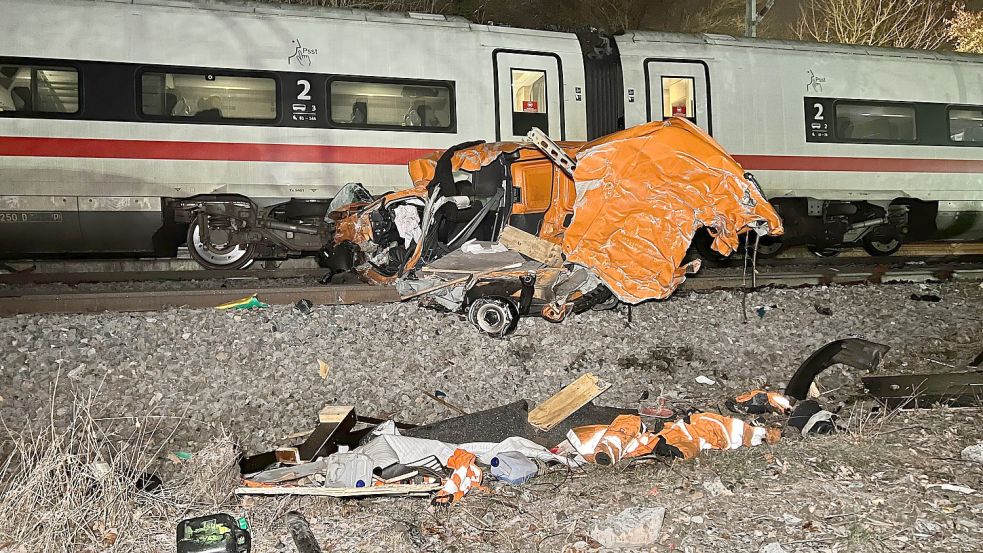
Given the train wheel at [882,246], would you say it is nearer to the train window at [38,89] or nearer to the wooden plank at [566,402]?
the wooden plank at [566,402]

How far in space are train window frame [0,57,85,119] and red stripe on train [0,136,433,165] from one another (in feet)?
0.81

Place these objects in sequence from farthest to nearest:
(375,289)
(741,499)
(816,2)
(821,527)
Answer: (816,2) → (375,289) → (741,499) → (821,527)

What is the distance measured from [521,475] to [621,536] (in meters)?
1.03

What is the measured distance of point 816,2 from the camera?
23.9m

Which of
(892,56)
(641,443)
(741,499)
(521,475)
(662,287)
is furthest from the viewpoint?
(892,56)

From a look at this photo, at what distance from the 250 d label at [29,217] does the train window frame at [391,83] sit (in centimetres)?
317

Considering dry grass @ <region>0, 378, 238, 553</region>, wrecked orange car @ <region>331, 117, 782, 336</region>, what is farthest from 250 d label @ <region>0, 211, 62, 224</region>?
dry grass @ <region>0, 378, 238, 553</region>

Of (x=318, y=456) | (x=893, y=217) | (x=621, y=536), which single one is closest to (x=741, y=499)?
(x=621, y=536)

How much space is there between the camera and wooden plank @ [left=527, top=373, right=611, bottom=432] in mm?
4715

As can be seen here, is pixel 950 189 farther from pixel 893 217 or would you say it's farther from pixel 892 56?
pixel 892 56

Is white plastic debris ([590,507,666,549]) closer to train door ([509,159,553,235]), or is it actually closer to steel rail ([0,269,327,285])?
train door ([509,159,553,235])

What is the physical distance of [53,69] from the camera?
7.44 meters

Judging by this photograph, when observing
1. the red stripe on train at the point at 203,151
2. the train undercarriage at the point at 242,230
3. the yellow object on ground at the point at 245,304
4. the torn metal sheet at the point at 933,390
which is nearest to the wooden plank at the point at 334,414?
the yellow object on ground at the point at 245,304

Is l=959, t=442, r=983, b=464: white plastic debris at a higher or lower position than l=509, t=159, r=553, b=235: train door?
lower
